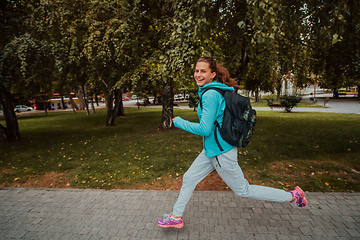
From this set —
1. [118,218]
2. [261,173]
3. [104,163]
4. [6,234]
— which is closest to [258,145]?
[261,173]

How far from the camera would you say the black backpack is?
2400mm

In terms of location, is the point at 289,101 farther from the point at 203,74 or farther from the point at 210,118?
the point at 210,118

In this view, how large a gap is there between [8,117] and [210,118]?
1016 centimetres

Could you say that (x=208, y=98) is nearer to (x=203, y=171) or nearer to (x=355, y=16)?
(x=203, y=171)

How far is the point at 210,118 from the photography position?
239 cm

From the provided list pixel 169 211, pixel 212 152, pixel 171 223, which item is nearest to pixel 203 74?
pixel 212 152

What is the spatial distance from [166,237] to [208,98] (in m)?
1.86

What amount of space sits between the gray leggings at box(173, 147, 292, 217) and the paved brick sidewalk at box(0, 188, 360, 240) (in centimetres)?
42

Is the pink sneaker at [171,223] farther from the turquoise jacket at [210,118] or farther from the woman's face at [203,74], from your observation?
the woman's face at [203,74]

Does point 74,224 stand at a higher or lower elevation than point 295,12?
lower

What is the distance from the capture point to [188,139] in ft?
28.7

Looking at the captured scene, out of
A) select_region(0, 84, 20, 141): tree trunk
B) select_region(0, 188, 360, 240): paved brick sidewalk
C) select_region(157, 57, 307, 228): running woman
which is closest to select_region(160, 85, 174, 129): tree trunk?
select_region(0, 84, 20, 141): tree trunk

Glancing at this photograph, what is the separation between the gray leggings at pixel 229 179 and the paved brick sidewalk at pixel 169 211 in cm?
42

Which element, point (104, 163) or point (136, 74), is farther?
point (136, 74)
